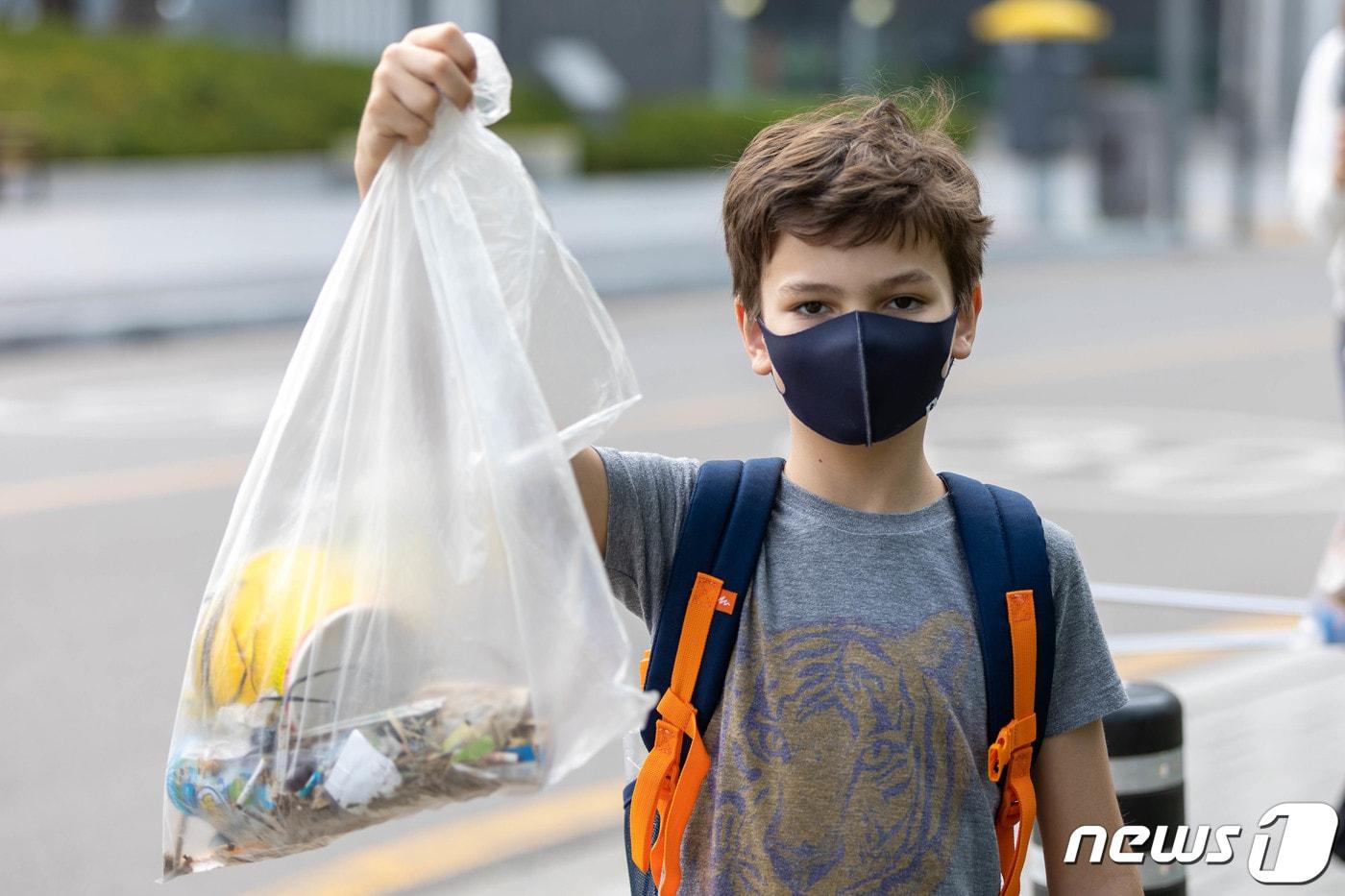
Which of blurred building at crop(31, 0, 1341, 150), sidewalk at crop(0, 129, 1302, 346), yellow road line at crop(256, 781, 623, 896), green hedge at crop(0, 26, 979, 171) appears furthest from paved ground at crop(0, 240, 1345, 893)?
green hedge at crop(0, 26, 979, 171)

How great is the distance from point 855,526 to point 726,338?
11459 millimetres

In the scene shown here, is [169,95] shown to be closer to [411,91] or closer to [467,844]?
[467,844]

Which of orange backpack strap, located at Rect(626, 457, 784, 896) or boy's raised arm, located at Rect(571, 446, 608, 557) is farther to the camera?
boy's raised arm, located at Rect(571, 446, 608, 557)

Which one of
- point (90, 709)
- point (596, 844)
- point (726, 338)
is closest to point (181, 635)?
point (90, 709)

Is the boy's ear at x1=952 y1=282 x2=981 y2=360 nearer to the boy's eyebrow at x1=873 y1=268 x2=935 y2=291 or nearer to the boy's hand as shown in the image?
the boy's eyebrow at x1=873 y1=268 x2=935 y2=291

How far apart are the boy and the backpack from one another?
23mm

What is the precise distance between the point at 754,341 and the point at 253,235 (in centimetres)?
1740

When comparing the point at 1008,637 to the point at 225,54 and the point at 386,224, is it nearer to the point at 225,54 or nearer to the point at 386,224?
the point at 386,224

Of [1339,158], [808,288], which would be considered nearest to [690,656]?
[808,288]

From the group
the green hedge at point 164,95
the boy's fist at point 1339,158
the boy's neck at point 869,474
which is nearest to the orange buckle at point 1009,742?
the boy's neck at point 869,474

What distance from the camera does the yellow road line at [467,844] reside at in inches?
161

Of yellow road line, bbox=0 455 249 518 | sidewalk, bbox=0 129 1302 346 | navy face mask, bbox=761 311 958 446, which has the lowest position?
sidewalk, bbox=0 129 1302 346

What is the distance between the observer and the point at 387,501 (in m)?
1.92

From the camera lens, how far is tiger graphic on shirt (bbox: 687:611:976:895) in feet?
6.06
